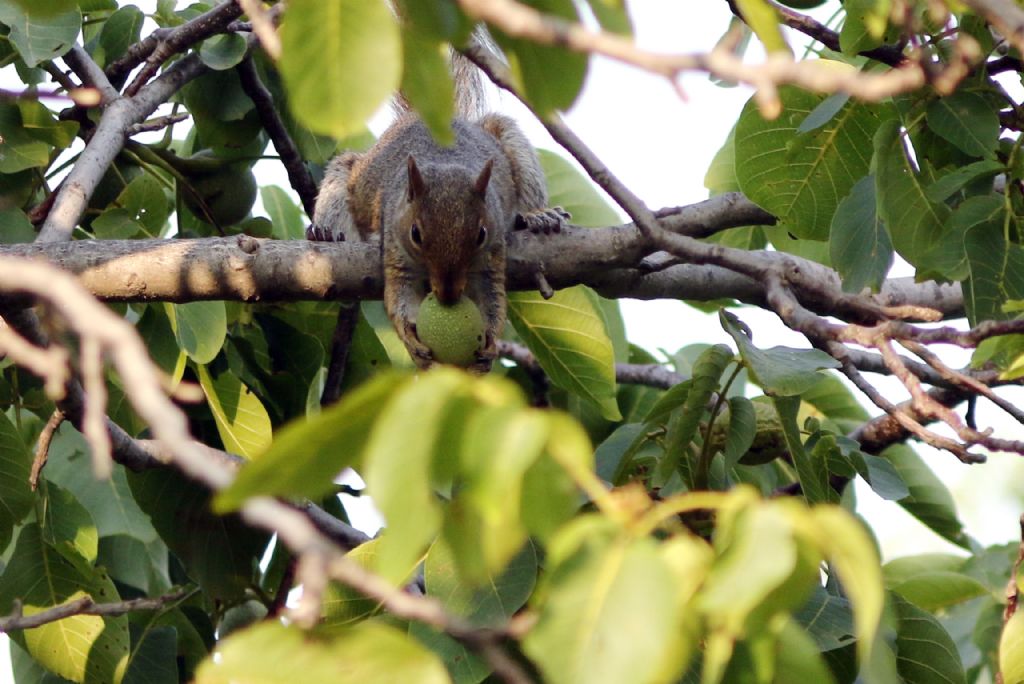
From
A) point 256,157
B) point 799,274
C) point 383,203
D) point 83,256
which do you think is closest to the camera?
point 799,274

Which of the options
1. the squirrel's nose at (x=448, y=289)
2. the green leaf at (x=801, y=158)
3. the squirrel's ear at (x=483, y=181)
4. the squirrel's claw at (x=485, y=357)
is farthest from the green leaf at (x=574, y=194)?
the green leaf at (x=801, y=158)

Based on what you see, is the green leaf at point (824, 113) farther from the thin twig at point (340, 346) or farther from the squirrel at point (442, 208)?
the thin twig at point (340, 346)

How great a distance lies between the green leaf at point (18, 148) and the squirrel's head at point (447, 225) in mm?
953

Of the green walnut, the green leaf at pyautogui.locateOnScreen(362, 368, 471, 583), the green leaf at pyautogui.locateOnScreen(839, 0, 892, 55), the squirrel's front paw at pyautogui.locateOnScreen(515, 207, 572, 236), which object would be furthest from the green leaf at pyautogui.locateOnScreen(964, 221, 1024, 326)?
the squirrel's front paw at pyautogui.locateOnScreen(515, 207, 572, 236)

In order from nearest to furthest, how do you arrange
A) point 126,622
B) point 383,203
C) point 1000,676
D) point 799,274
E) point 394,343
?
point 799,274 < point 1000,676 < point 126,622 < point 394,343 < point 383,203

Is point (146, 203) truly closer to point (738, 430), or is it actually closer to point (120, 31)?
point (120, 31)

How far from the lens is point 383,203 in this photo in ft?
12.6

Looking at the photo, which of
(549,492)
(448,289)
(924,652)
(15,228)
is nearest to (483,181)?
(448,289)

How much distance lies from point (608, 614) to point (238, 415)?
6.79ft

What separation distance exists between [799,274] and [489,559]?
100 cm

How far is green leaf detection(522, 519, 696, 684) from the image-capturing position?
0.83 metres

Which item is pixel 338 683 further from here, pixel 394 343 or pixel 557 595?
pixel 394 343

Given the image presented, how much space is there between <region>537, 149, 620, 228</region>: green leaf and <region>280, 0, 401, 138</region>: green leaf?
2.85 meters

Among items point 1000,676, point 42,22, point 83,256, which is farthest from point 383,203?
point 1000,676
